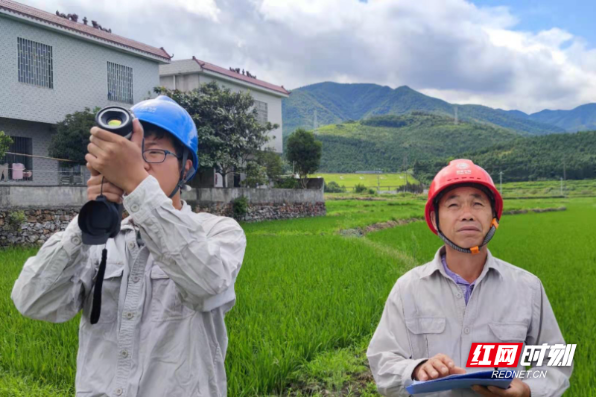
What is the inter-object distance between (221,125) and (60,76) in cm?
493

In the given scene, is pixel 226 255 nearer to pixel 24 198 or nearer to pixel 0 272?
pixel 0 272

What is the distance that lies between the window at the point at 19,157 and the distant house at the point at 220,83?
230 inches

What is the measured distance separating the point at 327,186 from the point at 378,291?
49.3m

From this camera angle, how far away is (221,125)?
51.5 feet

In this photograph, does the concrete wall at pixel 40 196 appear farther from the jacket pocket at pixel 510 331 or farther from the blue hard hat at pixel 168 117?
the jacket pocket at pixel 510 331

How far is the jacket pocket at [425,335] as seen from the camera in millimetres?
1771

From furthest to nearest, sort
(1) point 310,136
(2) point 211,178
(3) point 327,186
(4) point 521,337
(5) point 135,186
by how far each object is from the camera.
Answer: (3) point 327,186 < (1) point 310,136 < (2) point 211,178 < (4) point 521,337 < (5) point 135,186

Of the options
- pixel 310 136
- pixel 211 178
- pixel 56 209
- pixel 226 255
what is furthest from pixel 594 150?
pixel 226 255

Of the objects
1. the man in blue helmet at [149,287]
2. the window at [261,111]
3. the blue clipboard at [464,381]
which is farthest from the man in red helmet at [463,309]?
the window at [261,111]

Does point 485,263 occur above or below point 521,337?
above

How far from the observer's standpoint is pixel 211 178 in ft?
57.2

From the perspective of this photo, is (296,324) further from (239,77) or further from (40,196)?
(239,77)

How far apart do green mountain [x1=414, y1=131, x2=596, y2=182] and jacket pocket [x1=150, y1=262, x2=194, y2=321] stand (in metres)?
59.6

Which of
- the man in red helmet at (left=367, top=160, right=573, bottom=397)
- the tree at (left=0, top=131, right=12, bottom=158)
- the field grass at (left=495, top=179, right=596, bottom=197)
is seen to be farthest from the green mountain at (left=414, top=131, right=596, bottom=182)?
the man in red helmet at (left=367, top=160, right=573, bottom=397)
